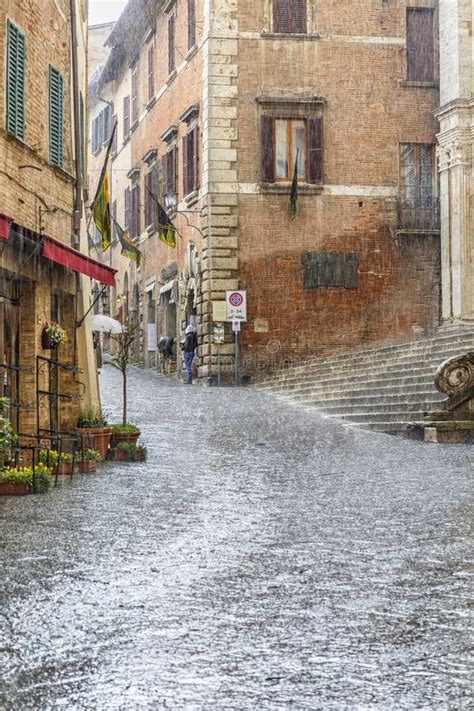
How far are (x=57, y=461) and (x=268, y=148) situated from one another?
18.7m

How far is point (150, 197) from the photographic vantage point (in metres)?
38.3

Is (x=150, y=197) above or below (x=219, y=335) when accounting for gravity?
above

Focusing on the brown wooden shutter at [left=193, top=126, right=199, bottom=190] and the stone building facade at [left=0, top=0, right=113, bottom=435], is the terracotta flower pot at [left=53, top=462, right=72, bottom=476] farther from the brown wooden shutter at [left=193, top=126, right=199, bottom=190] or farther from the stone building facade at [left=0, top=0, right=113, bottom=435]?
the brown wooden shutter at [left=193, top=126, right=199, bottom=190]

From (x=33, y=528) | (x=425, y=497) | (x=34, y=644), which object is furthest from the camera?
(x=425, y=497)

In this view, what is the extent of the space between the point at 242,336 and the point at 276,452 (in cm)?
1406

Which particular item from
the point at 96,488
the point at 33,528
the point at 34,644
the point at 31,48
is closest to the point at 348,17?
the point at 31,48

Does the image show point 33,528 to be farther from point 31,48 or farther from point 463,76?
point 463,76

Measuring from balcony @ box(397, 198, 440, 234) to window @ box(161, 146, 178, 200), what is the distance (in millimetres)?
6548

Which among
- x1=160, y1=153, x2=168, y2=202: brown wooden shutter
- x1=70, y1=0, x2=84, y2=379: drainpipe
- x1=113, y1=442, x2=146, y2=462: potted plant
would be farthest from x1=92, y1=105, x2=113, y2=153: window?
x1=113, y1=442, x2=146, y2=462: potted plant

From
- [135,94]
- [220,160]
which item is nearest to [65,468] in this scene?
[220,160]

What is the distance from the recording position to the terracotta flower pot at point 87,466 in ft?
44.8

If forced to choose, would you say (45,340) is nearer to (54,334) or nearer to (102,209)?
(54,334)

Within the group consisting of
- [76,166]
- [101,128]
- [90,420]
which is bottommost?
[90,420]

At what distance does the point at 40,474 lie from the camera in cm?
1138
